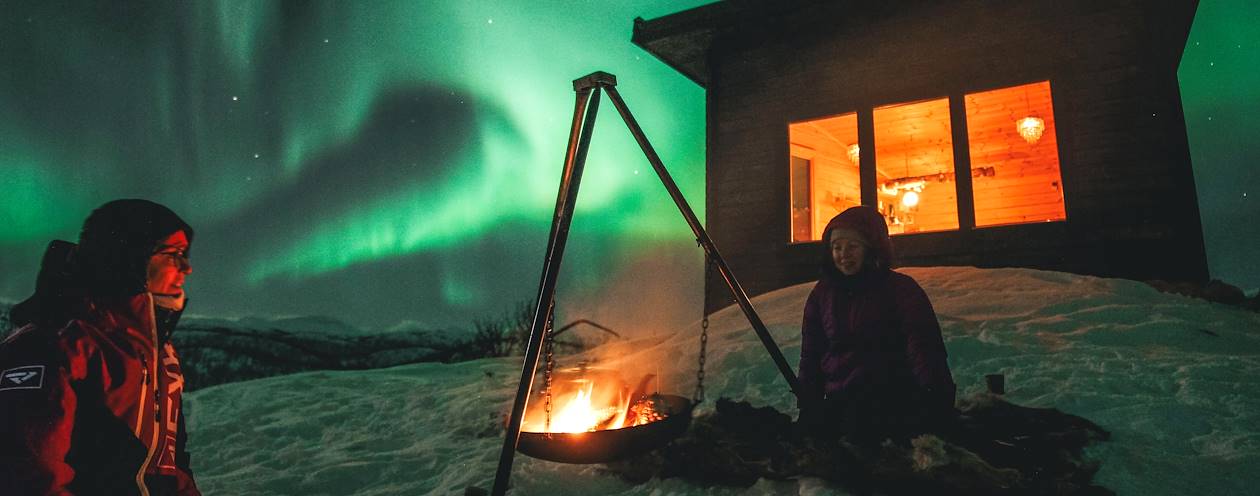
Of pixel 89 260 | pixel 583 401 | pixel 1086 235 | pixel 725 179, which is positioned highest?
pixel 725 179

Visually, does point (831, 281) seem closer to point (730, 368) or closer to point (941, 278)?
point (730, 368)

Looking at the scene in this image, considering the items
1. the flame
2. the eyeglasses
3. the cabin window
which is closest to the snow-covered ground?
the flame

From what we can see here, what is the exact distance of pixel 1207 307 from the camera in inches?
226

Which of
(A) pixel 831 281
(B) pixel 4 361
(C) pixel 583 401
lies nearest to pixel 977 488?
(A) pixel 831 281

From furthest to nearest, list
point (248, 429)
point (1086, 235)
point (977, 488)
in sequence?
1. point (1086, 235)
2. point (248, 429)
3. point (977, 488)

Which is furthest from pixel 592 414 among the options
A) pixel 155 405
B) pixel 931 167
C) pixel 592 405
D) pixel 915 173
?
pixel 915 173

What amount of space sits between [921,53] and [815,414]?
7478 mm

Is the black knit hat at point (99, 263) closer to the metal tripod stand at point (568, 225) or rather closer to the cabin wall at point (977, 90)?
the metal tripod stand at point (568, 225)

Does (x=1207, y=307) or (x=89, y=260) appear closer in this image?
(x=89, y=260)

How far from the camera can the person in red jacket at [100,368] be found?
1.49m

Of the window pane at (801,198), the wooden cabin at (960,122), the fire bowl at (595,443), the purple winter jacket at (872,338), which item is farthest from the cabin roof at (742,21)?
the fire bowl at (595,443)

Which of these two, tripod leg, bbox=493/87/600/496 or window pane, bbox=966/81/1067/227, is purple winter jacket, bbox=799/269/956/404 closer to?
tripod leg, bbox=493/87/600/496

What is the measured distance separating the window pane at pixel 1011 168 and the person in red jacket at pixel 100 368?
12225 mm

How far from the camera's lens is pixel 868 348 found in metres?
3.01
